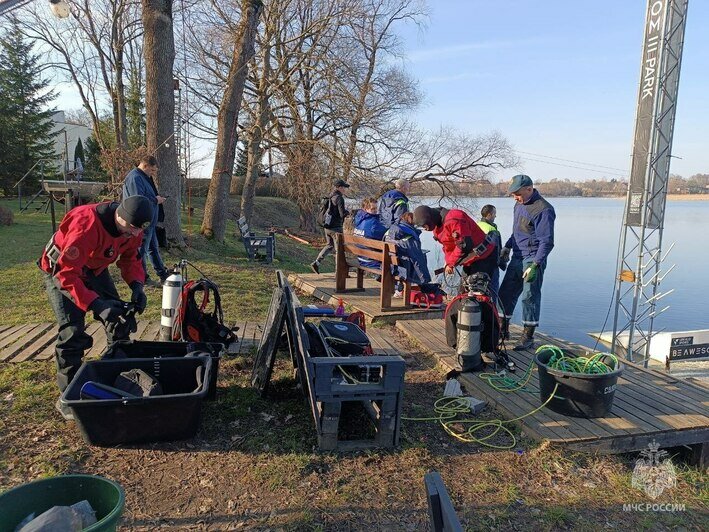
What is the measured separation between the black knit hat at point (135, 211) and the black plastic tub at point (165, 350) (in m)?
1.06

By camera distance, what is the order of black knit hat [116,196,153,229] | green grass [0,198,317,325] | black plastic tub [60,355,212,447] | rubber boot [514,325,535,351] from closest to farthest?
black plastic tub [60,355,212,447] < black knit hat [116,196,153,229] < rubber boot [514,325,535,351] < green grass [0,198,317,325]

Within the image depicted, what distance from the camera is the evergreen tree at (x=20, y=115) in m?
22.7

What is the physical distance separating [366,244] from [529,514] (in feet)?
15.3

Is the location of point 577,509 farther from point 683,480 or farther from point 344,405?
point 344,405

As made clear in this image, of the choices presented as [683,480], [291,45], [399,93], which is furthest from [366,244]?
[399,93]

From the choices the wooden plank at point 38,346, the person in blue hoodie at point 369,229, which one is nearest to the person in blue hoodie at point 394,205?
the person in blue hoodie at point 369,229

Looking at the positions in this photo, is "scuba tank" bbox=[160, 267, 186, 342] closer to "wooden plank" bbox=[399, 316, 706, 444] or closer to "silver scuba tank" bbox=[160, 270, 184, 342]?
"silver scuba tank" bbox=[160, 270, 184, 342]

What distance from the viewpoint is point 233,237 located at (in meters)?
15.8

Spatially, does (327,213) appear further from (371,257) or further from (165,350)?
(165,350)

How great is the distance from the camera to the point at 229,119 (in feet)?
37.9

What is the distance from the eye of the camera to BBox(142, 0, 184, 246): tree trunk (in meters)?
9.31

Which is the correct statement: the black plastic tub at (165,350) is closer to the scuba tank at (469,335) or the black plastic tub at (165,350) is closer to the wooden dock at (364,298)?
the scuba tank at (469,335)

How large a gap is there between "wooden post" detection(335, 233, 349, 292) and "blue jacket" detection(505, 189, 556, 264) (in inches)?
116

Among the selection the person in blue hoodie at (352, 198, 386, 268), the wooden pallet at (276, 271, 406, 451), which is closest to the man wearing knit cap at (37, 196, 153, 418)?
the wooden pallet at (276, 271, 406, 451)
